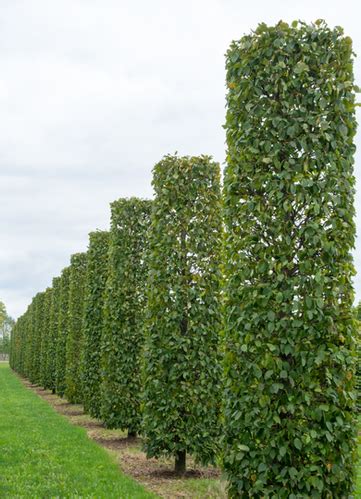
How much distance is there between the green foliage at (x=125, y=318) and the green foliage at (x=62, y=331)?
36.8ft

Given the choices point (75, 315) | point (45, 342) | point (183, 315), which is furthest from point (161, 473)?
point (45, 342)

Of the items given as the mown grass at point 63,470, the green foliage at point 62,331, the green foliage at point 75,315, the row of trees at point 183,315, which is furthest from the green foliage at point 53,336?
the row of trees at point 183,315

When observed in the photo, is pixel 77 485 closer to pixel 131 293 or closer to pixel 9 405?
pixel 131 293

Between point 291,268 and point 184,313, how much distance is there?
4159 mm

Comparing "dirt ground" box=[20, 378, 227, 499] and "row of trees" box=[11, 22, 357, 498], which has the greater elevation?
"row of trees" box=[11, 22, 357, 498]

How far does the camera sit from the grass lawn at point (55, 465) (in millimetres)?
8398

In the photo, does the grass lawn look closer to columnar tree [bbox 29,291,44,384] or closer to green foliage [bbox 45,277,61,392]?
green foliage [bbox 45,277,61,392]

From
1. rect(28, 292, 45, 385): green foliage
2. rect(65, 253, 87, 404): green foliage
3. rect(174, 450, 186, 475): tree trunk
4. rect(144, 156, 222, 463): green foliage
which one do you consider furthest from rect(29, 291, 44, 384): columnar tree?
rect(144, 156, 222, 463): green foliage

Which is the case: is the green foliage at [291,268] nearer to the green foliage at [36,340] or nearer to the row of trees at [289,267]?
the row of trees at [289,267]

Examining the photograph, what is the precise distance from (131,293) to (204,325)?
14.2ft

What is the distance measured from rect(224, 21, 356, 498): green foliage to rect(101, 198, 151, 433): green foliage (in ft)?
24.3

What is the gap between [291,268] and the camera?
6.06 meters

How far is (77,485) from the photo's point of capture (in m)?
8.71

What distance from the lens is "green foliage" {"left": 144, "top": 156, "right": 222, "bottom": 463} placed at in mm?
9711
